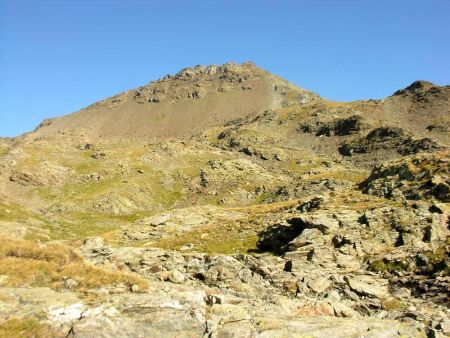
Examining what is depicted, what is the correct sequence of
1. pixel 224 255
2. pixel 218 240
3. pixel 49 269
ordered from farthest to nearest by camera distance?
pixel 218 240, pixel 224 255, pixel 49 269

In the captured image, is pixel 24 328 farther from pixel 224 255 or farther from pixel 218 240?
pixel 218 240

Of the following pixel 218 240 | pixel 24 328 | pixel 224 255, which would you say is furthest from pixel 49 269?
pixel 218 240

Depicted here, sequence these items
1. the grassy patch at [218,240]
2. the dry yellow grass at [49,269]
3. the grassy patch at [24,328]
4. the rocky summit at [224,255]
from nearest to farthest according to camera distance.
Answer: the grassy patch at [24,328]
the rocky summit at [224,255]
the dry yellow grass at [49,269]
the grassy patch at [218,240]

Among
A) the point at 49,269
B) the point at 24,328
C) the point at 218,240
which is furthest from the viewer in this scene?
the point at 218,240


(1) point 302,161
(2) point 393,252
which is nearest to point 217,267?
(2) point 393,252

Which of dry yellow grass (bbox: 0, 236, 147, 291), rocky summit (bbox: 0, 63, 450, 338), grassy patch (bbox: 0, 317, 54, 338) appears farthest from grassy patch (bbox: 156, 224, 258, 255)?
grassy patch (bbox: 0, 317, 54, 338)

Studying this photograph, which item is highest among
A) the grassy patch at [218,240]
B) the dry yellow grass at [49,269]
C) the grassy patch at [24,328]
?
the dry yellow grass at [49,269]

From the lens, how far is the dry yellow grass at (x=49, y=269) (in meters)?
18.4

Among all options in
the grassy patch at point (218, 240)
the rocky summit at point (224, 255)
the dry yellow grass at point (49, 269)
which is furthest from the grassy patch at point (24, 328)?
the grassy patch at point (218, 240)

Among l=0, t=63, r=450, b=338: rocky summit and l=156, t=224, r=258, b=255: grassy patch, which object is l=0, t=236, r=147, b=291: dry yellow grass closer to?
l=0, t=63, r=450, b=338: rocky summit

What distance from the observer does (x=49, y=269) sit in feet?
63.2

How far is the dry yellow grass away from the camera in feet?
60.4

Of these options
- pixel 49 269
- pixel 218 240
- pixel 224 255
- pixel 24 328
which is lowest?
pixel 218 240

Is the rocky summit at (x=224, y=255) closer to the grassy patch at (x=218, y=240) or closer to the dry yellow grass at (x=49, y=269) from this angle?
the dry yellow grass at (x=49, y=269)
